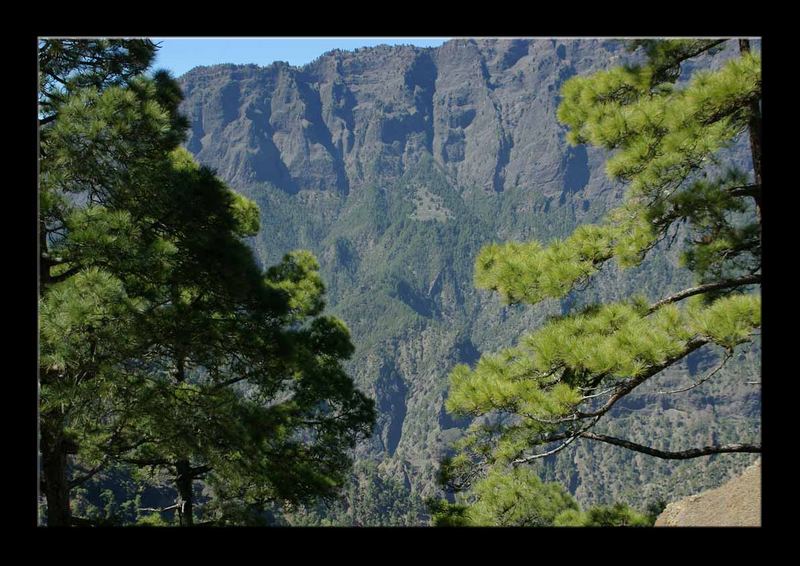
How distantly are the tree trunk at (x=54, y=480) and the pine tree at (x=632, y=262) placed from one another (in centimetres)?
209

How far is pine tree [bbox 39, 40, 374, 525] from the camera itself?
3.44m

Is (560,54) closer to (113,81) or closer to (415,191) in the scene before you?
(415,191)

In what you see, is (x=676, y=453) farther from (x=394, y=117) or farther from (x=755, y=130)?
(x=394, y=117)

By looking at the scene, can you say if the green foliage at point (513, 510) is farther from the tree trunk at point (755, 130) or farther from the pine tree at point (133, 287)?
the tree trunk at point (755, 130)

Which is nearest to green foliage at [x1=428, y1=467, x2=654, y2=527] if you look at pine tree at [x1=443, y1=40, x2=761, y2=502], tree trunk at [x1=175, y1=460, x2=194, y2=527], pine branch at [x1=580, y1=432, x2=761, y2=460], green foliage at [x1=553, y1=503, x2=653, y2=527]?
green foliage at [x1=553, y1=503, x2=653, y2=527]

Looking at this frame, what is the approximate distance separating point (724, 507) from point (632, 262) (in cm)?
190

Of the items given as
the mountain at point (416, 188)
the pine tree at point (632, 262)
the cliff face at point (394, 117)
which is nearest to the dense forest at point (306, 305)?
the pine tree at point (632, 262)

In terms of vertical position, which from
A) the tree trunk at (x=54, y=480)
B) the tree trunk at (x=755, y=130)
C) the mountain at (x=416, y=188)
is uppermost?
the mountain at (x=416, y=188)

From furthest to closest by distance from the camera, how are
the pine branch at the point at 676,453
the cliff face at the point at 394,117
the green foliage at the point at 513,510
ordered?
the cliff face at the point at 394,117 → the green foliage at the point at 513,510 → the pine branch at the point at 676,453

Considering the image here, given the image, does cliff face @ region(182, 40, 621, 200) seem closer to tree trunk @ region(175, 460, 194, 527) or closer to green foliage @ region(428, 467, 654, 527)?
tree trunk @ region(175, 460, 194, 527)

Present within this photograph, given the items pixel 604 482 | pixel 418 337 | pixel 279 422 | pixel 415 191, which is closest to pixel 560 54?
pixel 415 191

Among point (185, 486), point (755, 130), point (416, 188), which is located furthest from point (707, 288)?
point (416, 188)

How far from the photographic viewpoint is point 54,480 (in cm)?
Answer: 393

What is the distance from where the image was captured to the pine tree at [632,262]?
3.23 metres
